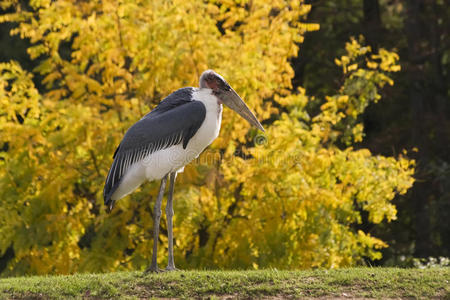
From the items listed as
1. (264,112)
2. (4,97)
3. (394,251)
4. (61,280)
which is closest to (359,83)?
(264,112)

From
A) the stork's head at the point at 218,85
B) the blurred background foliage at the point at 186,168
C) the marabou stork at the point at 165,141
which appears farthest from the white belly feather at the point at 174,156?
the blurred background foliage at the point at 186,168

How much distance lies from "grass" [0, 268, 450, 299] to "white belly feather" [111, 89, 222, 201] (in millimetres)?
1124

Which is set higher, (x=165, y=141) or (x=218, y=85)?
(x=218, y=85)

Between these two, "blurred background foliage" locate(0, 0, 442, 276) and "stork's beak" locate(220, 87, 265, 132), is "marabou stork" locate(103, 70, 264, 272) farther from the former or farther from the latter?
"blurred background foliage" locate(0, 0, 442, 276)

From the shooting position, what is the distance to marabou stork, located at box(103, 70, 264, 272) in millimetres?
7793

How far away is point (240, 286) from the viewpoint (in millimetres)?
6957

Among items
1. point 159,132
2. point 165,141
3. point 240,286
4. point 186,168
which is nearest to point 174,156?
point 165,141

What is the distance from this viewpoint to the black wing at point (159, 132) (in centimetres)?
777

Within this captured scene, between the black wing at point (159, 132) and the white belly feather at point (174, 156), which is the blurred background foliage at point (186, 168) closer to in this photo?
the white belly feather at point (174, 156)

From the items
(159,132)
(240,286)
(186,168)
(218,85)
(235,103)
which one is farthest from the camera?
(186,168)

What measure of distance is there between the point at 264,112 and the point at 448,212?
8950 mm

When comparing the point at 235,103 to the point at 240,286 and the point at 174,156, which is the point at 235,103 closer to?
the point at 174,156

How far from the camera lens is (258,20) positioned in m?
11.0

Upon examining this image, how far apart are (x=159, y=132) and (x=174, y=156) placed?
1.04 feet
